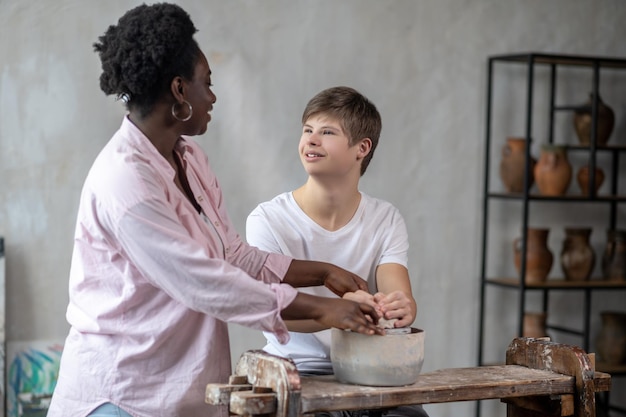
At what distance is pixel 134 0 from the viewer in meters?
3.64

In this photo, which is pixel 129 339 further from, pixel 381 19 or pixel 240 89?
pixel 381 19

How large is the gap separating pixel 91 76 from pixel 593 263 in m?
2.49

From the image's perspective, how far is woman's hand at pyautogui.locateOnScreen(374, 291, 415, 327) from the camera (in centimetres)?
208

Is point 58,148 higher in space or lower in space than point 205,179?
higher

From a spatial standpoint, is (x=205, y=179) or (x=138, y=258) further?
(x=205, y=179)

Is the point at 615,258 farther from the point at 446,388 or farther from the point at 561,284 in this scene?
the point at 446,388

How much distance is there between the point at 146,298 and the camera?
6.09ft

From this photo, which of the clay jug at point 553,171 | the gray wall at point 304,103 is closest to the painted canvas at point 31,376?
the gray wall at point 304,103

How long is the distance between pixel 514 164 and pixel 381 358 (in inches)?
99.5

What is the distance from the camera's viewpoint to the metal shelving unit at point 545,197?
4.08 metres

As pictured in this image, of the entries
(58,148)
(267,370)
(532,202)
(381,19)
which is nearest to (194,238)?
(267,370)

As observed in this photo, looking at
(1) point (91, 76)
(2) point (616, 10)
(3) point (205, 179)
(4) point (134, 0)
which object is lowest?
(3) point (205, 179)

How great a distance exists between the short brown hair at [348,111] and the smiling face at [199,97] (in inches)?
21.5

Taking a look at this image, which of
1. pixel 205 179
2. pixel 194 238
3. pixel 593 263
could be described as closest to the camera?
pixel 194 238
